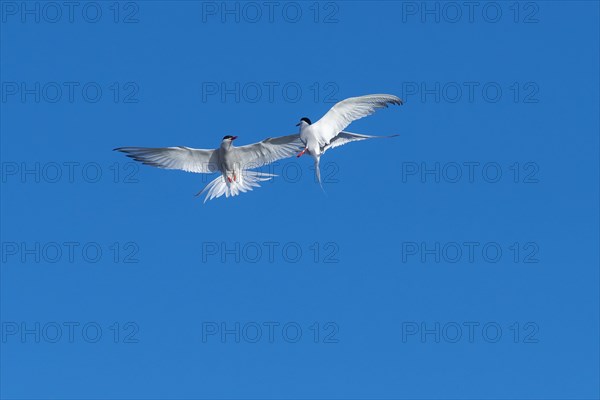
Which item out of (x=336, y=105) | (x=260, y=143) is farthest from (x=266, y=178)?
(x=336, y=105)

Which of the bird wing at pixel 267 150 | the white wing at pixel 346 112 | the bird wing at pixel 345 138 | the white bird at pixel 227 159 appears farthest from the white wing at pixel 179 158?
the white wing at pixel 346 112

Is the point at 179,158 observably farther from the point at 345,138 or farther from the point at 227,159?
the point at 345,138

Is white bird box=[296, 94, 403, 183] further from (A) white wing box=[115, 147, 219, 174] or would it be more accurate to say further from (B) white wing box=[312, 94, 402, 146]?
(A) white wing box=[115, 147, 219, 174]

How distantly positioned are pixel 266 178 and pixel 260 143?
2.15 ft

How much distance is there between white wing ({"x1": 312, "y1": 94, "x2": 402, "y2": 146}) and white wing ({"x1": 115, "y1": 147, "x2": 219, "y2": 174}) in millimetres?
2507

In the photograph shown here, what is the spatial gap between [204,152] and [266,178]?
1237mm

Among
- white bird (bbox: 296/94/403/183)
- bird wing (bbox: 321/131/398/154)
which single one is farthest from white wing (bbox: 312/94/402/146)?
bird wing (bbox: 321/131/398/154)

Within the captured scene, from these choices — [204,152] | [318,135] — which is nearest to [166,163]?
[204,152]

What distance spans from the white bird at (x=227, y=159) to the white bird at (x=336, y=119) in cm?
121

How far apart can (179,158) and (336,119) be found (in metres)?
3.25

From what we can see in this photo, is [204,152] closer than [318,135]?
No

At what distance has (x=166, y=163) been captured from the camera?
23750 millimetres

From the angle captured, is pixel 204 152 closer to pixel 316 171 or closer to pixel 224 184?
pixel 224 184

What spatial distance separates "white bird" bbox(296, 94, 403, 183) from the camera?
22.1 m
